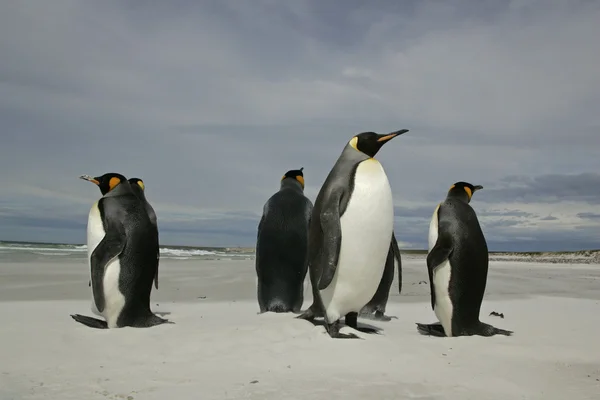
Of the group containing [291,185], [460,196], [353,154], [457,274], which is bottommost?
[457,274]

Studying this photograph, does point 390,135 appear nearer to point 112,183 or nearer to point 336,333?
point 336,333

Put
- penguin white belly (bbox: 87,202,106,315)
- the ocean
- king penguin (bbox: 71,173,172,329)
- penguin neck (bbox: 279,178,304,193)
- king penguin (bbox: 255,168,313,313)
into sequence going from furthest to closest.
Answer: the ocean → penguin neck (bbox: 279,178,304,193) → king penguin (bbox: 255,168,313,313) → penguin white belly (bbox: 87,202,106,315) → king penguin (bbox: 71,173,172,329)

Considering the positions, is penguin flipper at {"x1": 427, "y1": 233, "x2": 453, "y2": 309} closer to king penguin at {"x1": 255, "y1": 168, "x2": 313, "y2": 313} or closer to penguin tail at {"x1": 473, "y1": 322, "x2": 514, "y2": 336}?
penguin tail at {"x1": 473, "y1": 322, "x2": 514, "y2": 336}

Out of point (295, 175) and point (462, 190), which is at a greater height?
point (295, 175)

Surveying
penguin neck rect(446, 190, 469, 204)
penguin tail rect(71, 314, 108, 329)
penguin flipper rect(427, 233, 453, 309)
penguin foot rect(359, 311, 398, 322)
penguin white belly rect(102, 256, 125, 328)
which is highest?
penguin neck rect(446, 190, 469, 204)

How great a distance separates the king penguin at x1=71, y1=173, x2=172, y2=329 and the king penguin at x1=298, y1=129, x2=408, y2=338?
6.49ft

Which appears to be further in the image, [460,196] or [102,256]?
[460,196]

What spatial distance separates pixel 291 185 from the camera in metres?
8.23

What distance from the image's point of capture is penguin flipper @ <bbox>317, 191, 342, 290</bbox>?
5.52 metres

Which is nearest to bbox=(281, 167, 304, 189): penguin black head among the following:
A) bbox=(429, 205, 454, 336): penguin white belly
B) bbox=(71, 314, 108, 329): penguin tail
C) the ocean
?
bbox=(429, 205, 454, 336): penguin white belly

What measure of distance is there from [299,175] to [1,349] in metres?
4.68

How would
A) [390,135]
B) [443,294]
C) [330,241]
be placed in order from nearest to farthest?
[330,241]
[390,135]
[443,294]

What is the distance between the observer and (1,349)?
195 inches

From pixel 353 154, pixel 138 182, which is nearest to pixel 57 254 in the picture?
pixel 138 182
